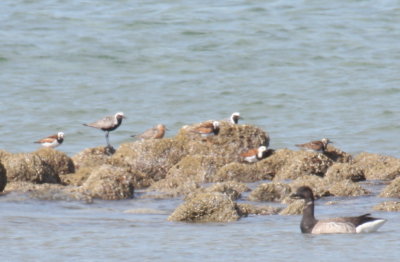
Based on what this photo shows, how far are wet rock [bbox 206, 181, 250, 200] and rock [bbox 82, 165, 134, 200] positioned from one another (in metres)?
1.80

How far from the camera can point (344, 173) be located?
2145 centimetres

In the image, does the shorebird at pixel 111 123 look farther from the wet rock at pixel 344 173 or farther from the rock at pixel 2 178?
the wet rock at pixel 344 173

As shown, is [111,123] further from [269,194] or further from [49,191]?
[269,194]

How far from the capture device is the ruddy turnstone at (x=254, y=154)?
23188 millimetres

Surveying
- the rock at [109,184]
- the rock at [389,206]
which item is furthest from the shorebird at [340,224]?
the rock at [109,184]

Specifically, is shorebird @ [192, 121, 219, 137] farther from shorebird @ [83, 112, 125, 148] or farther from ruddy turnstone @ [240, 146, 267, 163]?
shorebird @ [83, 112, 125, 148]

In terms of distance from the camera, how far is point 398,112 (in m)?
32.4

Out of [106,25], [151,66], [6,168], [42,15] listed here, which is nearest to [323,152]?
[6,168]

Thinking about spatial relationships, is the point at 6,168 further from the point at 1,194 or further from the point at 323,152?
the point at 323,152

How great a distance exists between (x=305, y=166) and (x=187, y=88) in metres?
14.4

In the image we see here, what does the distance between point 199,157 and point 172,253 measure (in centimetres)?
A: 835

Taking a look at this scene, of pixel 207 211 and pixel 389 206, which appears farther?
pixel 389 206

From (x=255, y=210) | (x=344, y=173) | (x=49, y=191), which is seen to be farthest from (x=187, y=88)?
(x=255, y=210)

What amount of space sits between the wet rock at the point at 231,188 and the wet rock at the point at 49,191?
2.51m
